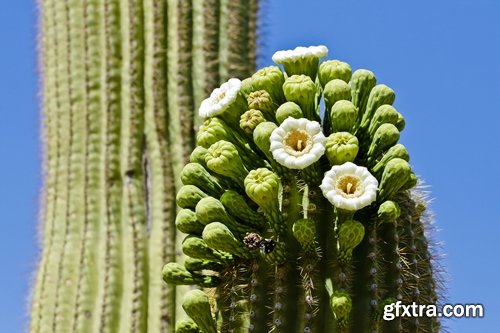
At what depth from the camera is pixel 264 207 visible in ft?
7.98

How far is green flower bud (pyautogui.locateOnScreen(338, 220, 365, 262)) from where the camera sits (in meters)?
2.35

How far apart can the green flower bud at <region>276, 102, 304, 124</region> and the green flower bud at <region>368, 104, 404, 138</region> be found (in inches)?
8.0

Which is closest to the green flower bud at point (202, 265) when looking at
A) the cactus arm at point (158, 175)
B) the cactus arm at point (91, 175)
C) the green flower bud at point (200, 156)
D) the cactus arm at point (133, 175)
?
the green flower bud at point (200, 156)

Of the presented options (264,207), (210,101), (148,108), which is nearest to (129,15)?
(148,108)

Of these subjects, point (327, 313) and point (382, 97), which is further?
point (382, 97)

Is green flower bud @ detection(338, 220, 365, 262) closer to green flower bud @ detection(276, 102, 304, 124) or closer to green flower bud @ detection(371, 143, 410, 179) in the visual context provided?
green flower bud @ detection(371, 143, 410, 179)

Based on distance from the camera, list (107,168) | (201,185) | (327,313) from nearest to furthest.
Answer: (327,313)
(201,185)
(107,168)

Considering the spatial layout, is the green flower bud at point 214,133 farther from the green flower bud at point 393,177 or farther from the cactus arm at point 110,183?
the cactus arm at point 110,183

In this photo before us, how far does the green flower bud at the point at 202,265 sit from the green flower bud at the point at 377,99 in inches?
20.1

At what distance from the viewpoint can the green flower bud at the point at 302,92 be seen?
2.51 m

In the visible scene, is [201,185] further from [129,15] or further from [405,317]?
[129,15]

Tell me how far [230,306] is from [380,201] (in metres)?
0.44

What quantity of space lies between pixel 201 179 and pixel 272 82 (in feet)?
0.99

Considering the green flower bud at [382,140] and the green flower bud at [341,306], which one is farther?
the green flower bud at [382,140]
